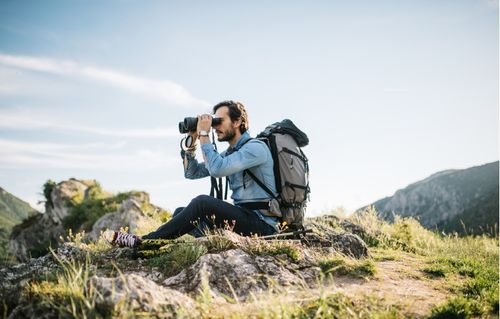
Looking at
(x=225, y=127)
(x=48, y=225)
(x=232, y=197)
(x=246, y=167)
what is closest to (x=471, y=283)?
(x=246, y=167)

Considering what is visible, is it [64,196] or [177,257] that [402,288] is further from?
[64,196]

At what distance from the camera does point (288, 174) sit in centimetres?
499

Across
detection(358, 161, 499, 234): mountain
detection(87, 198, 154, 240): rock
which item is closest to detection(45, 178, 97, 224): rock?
detection(87, 198, 154, 240): rock

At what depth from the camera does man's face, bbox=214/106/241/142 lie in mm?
5504

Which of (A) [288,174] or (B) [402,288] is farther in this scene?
(A) [288,174]

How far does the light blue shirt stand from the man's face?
0.17m

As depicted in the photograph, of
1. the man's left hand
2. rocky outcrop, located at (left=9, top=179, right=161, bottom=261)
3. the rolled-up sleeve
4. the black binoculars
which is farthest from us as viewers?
rocky outcrop, located at (left=9, top=179, right=161, bottom=261)

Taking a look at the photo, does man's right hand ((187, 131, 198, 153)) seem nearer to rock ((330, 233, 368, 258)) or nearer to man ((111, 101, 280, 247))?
man ((111, 101, 280, 247))

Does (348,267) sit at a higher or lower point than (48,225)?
lower

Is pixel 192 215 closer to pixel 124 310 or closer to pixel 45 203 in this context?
pixel 124 310

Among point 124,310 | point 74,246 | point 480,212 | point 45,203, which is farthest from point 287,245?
point 480,212

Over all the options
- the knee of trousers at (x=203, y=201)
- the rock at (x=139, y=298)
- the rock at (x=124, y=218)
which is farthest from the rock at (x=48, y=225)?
the rock at (x=139, y=298)

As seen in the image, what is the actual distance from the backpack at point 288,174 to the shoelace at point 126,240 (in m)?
1.78

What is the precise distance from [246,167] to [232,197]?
749 mm
